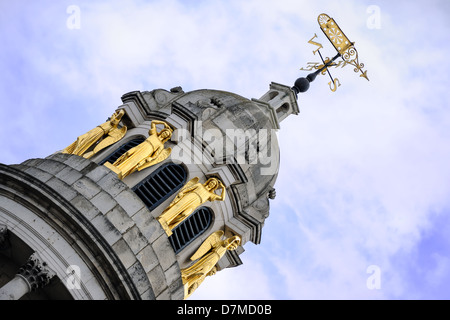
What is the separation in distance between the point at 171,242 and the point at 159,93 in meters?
9.76

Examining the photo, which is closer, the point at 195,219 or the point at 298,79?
the point at 195,219

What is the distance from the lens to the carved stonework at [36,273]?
69.7ft

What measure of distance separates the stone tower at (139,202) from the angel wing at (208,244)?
0.17 feet

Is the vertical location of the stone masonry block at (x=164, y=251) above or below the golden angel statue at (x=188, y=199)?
below

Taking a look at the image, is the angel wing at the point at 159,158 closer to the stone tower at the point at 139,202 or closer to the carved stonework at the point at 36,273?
the stone tower at the point at 139,202

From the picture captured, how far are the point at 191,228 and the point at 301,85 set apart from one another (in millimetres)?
15488

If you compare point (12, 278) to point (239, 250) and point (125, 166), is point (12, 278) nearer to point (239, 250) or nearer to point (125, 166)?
point (125, 166)

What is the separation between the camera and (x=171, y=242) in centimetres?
2661

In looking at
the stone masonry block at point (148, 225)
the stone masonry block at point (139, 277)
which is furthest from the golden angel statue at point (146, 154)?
the stone masonry block at point (139, 277)

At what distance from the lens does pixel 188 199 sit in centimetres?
2608

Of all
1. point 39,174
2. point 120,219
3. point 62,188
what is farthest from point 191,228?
point 39,174
